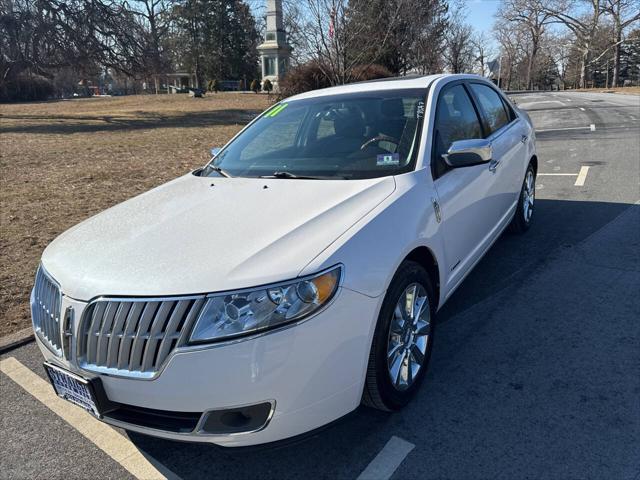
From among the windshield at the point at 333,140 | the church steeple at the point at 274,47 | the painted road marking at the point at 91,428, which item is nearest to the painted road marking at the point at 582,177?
the windshield at the point at 333,140

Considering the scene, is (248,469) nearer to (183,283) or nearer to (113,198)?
(183,283)

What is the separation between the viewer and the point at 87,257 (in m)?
2.48

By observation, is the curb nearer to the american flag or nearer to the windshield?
the windshield

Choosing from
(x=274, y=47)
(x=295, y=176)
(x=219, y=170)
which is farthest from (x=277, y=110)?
(x=274, y=47)

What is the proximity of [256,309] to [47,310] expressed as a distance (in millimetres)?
1151

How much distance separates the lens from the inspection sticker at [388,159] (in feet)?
10.3

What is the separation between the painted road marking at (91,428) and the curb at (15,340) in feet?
0.52

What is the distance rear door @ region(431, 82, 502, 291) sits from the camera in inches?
127

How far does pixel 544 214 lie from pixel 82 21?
2379 cm

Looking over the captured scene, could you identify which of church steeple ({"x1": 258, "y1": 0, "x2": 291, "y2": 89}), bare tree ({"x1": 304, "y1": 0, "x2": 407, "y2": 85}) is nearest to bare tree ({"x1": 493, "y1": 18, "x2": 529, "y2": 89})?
church steeple ({"x1": 258, "y1": 0, "x2": 291, "y2": 89})

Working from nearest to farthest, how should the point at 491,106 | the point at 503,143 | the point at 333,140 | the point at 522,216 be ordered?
the point at 333,140
the point at 503,143
the point at 491,106
the point at 522,216

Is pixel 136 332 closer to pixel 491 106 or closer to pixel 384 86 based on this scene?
pixel 384 86

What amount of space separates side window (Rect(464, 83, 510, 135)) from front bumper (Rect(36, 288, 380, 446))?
9.39 feet

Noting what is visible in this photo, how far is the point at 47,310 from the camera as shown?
2.50 meters
